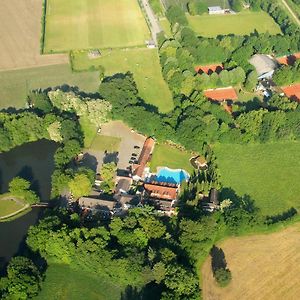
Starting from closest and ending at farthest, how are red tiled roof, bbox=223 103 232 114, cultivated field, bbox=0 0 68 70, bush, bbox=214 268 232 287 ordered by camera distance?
bush, bbox=214 268 232 287 < red tiled roof, bbox=223 103 232 114 < cultivated field, bbox=0 0 68 70

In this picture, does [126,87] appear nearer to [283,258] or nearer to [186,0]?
[283,258]

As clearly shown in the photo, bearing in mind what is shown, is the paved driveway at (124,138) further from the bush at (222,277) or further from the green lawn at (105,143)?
the bush at (222,277)

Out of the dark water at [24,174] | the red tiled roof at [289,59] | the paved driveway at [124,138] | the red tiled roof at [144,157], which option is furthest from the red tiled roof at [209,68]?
the dark water at [24,174]

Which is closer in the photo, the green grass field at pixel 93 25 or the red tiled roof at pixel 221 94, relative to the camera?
the red tiled roof at pixel 221 94

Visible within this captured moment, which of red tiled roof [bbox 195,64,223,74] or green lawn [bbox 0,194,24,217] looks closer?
green lawn [bbox 0,194,24,217]

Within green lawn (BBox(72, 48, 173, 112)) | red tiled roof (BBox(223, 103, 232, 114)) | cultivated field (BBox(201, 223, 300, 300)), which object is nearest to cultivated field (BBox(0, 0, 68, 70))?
green lawn (BBox(72, 48, 173, 112))

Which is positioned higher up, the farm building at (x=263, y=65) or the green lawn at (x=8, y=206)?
the farm building at (x=263, y=65)

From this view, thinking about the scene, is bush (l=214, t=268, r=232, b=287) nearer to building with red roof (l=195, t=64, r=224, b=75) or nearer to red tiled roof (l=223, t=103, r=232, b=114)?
red tiled roof (l=223, t=103, r=232, b=114)
